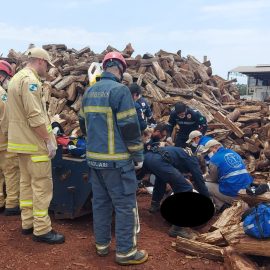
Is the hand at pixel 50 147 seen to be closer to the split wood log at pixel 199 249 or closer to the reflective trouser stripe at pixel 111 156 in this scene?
the reflective trouser stripe at pixel 111 156

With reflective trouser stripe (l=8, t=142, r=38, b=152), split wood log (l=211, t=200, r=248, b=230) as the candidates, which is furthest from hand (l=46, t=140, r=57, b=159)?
split wood log (l=211, t=200, r=248, b=230)

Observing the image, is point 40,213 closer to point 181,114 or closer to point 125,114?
point 125,114

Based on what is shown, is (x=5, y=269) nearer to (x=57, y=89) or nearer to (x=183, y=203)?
(x=183, y=203)

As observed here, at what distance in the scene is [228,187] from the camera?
19.0ft

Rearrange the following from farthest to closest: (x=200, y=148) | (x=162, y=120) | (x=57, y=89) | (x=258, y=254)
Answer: (x=57, y=89), (x=162, y=120), (x=200, y=148), (x=258, y=254)

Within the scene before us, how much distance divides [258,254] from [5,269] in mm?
2702

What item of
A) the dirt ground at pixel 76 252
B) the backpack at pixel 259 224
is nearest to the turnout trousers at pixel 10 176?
the dirt ground at pixel 76 252

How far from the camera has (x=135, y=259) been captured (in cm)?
410

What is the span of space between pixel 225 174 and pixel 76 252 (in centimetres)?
264

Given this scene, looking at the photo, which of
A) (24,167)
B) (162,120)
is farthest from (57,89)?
(24,167)

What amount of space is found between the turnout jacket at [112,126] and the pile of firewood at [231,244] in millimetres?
1301

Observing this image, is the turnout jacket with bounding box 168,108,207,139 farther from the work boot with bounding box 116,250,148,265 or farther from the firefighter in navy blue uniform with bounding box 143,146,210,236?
the work boot with bounding box 116,250,148,265

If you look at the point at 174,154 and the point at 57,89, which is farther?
the point at 57,89

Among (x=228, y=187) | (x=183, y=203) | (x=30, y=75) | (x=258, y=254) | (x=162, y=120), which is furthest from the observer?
(x=162, y=120)
